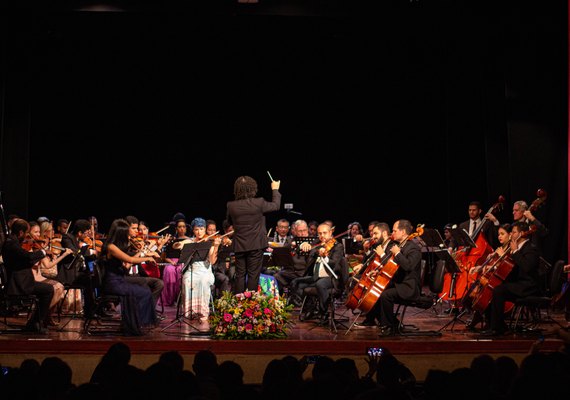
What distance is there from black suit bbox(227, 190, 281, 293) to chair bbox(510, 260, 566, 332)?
9.60 ft

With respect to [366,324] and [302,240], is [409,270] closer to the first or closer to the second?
[366,324]

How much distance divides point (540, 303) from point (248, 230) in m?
3.35

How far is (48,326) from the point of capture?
28.4ft

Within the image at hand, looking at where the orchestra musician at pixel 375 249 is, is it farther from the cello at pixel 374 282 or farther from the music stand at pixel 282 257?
the music stand at pixel 282 257

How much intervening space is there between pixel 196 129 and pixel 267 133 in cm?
155

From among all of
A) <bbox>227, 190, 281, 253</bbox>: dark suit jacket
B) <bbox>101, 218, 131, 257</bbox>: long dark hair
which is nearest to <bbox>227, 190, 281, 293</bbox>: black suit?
<bbox>227, 190, 281, 253</bbox>: dark suit jacket

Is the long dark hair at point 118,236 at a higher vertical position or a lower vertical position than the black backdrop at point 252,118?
lower

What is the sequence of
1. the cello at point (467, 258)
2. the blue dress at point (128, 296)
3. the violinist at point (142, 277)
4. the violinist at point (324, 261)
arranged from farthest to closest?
the cello at point (467, 258)
the violinist at point (324, 261)
the violinist at point (142, 277)
the blue dress at point (128, 296)

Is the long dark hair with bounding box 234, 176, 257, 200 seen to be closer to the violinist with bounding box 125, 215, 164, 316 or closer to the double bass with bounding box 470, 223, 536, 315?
the violinist with bounding box 125, 215, 164, 316

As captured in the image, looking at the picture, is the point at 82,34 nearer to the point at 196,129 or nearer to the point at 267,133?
the point at 196,129

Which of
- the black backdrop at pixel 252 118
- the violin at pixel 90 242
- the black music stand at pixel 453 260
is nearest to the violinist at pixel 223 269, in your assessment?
the violin at pixel 90 242

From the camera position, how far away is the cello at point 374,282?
780cm

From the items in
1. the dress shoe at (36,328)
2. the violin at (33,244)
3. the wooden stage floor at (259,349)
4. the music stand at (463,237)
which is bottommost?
the wooden stage floor at (259,349)

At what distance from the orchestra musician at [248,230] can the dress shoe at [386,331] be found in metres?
1.50
